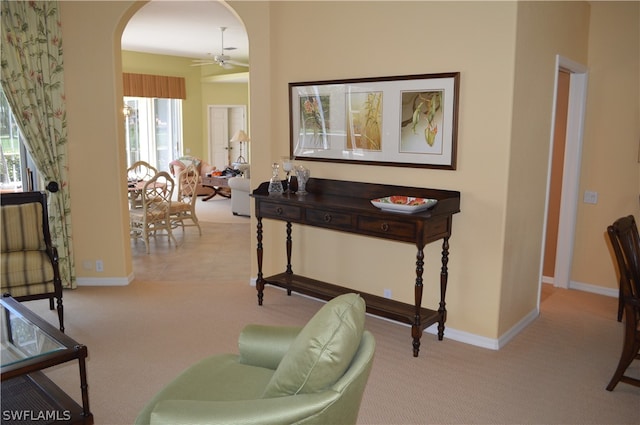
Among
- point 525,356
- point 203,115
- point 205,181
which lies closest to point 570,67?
point 525,356

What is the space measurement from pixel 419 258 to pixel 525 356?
102 cm

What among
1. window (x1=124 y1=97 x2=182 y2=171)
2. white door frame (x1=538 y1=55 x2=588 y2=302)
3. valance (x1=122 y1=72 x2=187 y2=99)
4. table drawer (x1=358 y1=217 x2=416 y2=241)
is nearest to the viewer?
table drawer (x1=358 y1=217 x2=416 y2=241)

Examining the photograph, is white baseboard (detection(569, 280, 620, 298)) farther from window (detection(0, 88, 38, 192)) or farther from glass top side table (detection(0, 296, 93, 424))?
window (detection(0, 88, 38, 192))

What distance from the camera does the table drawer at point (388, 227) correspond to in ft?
11.3

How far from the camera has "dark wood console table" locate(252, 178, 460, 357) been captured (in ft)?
11.5

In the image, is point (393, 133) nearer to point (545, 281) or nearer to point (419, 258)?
point (419, 258)

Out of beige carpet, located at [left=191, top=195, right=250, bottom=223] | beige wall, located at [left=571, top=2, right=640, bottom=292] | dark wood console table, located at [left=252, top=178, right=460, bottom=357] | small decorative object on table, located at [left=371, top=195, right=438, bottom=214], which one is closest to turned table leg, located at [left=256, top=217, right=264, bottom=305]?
dark wood console table, located at [left=252, top=178, right=460, bottom=357]

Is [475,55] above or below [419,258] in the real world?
above

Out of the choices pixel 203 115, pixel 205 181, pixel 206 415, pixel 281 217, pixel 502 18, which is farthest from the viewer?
pixel 203 115

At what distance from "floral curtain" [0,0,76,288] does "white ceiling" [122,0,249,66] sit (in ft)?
5.59

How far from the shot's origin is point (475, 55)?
11.6 ft

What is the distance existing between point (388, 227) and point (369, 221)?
162 millimetres

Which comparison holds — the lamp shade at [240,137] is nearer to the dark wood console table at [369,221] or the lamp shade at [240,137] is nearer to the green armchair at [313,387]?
the dark wood console table at [369,221]

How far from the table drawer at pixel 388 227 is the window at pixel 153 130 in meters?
8.32
